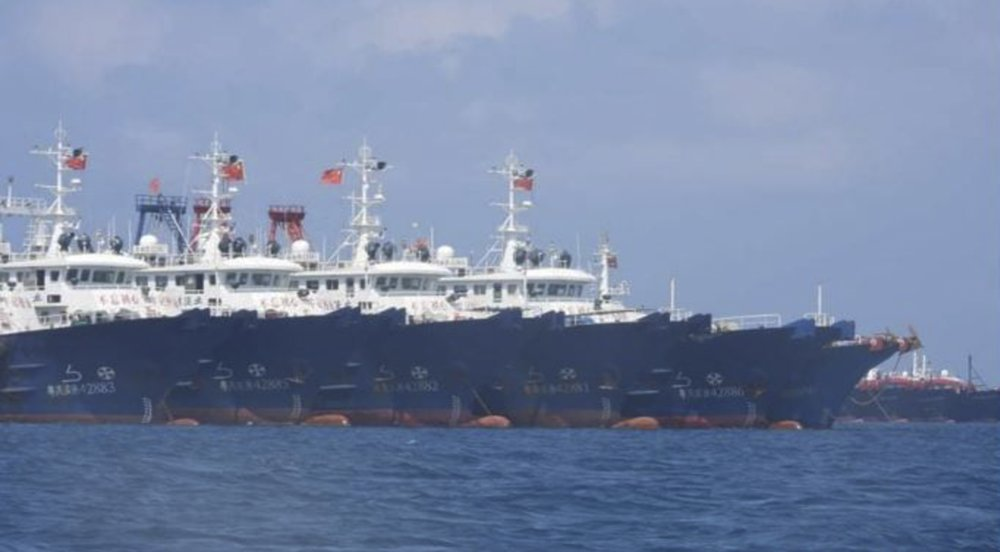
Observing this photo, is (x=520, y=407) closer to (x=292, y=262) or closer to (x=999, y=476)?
(x=292, y=262)

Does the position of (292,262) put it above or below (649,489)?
above

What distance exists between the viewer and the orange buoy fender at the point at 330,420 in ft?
265

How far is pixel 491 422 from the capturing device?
84188 mm

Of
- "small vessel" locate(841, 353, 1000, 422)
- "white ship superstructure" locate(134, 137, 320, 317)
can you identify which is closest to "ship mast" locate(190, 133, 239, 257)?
"white ship superstructure" locate(134, 137, 320, 317)

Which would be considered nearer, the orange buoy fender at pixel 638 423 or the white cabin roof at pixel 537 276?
the orange buoy fender at pixel 638 423

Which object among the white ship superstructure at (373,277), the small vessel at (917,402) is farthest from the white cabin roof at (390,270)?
the small vessel at (917,402)

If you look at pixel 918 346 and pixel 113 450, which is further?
pixel 918 346

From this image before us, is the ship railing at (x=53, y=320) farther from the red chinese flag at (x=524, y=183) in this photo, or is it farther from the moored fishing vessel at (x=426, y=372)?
the red chinese flag at (x=524, y=183)

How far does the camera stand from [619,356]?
275 ft

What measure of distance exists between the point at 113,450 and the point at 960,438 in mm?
46226

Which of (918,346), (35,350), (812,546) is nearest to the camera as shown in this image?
(812,546)

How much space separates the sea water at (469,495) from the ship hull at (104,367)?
7.13 meters

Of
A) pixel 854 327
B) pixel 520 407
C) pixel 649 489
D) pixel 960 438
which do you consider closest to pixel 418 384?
pixel 520 407

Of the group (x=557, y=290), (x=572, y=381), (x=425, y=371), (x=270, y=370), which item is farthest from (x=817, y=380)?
(x=270, y=370)
